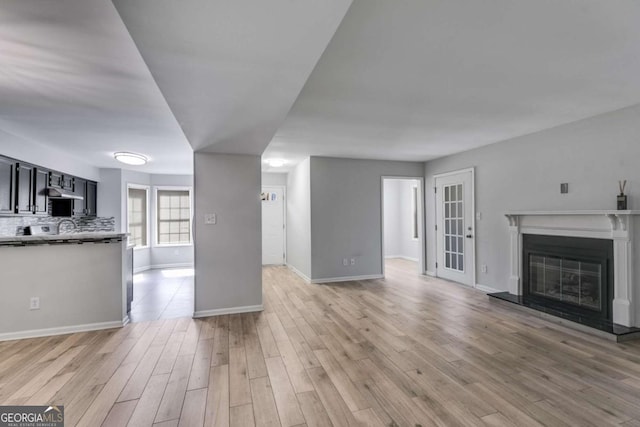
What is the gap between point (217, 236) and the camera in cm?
395

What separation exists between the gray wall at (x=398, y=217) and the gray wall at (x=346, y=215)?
3005mm

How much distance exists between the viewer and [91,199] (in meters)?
6.09

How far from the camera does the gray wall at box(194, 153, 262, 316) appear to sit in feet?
12.7

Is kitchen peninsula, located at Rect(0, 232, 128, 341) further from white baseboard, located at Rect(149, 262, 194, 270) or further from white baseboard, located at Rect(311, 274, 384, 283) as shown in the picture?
white baseboard, located at Rect(149, 262, 194, 270)

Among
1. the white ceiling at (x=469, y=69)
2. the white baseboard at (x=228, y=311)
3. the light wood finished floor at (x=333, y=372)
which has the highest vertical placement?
the white ceiling at (x=469, y=69)

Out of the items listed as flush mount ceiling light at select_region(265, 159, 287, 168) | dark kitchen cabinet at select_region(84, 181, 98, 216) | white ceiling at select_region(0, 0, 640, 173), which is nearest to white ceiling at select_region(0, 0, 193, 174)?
white ceiling at select_region(0, 0, 640, 173)

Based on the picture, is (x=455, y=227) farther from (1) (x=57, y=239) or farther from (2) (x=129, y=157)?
(1) (x=57, y=239)

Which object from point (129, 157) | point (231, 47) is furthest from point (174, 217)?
point (231, 47)

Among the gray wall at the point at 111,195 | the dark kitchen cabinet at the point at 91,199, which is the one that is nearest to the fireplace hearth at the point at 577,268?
the gray wall at the point at 111,195

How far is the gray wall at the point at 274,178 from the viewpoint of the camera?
746 cm

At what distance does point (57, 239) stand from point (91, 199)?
3305 millimetres

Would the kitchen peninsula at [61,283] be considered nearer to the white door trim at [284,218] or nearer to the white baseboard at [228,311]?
the white baseboard at [228,311]

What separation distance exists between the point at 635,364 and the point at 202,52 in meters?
4.03

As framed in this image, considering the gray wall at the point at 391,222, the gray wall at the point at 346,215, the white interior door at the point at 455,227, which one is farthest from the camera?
the gray wall at the point at 391,222
